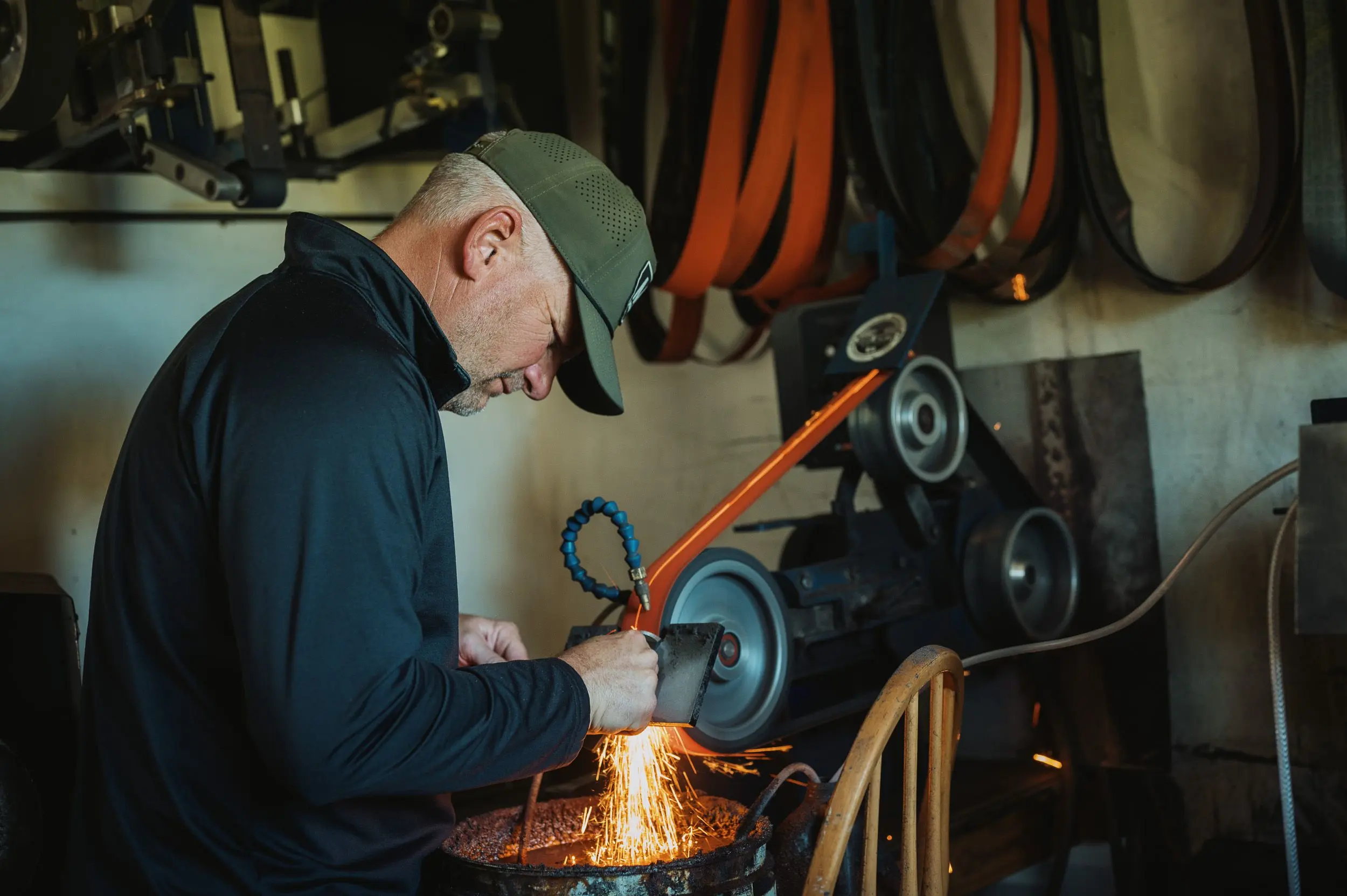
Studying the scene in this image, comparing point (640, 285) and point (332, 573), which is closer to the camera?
point (332, 573)

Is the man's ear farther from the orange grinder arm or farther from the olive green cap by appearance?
the orange grinder arm

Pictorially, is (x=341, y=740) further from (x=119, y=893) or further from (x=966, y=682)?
(x=966, y=682)

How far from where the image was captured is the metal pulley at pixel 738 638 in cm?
220

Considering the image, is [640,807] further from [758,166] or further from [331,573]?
[758,166]

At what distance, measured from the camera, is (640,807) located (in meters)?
1.96

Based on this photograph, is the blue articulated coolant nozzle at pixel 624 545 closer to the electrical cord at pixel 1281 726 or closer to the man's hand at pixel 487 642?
the man's hand at pixel 487 642

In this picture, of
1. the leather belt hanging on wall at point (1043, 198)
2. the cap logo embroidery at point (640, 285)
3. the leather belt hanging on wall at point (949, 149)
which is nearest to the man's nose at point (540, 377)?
the cap logo embroidery at point (640, 285)

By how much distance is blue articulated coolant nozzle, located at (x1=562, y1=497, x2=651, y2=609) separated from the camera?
71.9 inches

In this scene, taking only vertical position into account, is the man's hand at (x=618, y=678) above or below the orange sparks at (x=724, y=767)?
above

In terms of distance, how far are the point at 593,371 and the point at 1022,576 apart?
1.55 meters

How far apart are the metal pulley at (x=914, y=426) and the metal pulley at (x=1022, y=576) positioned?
183 millimetres

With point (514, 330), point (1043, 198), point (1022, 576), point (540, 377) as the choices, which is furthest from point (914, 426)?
point (514, 330)

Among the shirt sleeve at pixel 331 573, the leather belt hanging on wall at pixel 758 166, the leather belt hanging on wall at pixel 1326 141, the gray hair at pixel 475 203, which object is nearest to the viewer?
the shirt sleeve at pixel 331 573

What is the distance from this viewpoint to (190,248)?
3152mm
